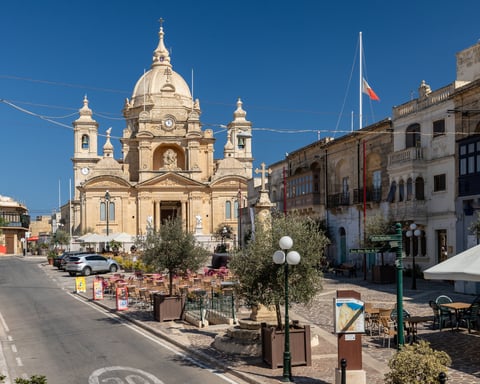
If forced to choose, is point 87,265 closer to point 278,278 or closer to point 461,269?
point 278,278

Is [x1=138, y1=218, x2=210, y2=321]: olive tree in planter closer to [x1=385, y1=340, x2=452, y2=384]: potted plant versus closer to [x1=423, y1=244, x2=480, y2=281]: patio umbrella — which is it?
[x1=423, y1=244, x2=480, y2=281]: patio umbrella

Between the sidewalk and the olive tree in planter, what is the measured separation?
2.13 ft

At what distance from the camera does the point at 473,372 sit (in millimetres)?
13172

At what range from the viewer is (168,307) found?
71.9 ft

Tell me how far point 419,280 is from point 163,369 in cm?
2314

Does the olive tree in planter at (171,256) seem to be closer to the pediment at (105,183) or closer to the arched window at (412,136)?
the arched window at (412,136)

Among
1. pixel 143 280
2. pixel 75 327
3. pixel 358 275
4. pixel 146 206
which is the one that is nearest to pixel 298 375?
pixel 75 327

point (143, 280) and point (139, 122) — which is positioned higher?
point (139, 122)

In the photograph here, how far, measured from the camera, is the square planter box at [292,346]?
14.0 m

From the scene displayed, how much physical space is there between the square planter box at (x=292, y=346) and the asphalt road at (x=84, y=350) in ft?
3.86

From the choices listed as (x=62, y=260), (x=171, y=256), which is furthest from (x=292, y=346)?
(x=62, y=260)

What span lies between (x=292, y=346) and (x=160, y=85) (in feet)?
275

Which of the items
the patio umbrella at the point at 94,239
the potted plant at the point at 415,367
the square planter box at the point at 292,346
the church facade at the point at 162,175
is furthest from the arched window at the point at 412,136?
the church facade at the point at 162,175

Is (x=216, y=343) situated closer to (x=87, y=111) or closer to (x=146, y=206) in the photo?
(x=146, y=206)
